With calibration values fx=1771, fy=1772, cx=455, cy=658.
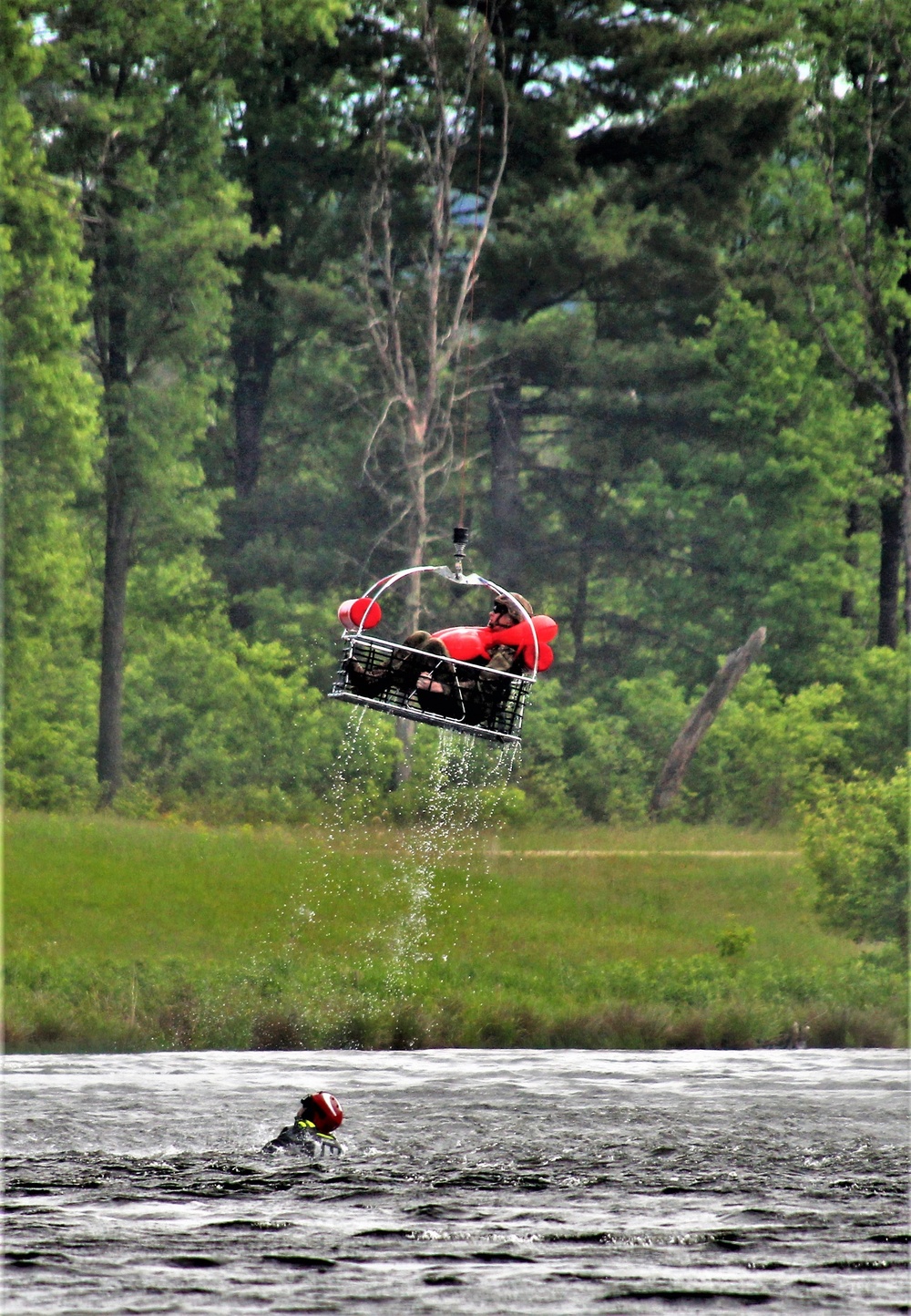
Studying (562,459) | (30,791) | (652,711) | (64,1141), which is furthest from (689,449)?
(64,1141)

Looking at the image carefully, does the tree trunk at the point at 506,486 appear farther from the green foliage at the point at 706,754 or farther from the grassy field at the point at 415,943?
the grassy field at the point at 415,943

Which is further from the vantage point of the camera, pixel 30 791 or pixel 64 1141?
pixel 30 791

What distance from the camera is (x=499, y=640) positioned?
13852 mm

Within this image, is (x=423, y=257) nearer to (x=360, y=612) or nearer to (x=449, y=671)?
(x=360, y=612)

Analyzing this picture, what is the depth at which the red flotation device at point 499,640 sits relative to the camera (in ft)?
44.6

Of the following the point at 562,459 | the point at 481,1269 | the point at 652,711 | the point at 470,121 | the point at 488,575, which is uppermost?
the point at 470,121

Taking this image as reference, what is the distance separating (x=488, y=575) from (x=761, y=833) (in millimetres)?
7621

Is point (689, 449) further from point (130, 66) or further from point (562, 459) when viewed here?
point (130, 66)

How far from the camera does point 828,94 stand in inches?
1229

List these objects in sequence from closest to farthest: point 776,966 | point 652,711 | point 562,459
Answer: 1. point 776,966
2. point 652,711
3. point 562,459

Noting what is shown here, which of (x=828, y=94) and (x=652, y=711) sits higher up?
(x=828, y=94)

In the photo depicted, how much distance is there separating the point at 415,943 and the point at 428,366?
11.1m

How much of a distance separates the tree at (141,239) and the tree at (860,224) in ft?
33.9

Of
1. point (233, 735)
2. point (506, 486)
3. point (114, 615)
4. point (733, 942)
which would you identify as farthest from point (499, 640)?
point (506, 486)
